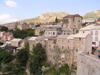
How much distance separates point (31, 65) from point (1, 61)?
15.6 metres

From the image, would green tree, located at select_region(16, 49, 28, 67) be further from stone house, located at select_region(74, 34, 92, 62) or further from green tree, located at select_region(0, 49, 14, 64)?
stone house, located at select_region(74, 34, 92, 62)

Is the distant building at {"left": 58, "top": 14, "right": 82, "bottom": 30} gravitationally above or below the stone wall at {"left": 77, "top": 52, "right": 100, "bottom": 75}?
above

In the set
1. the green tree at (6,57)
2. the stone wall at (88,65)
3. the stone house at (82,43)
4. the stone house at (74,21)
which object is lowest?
the green tree at (6,57)

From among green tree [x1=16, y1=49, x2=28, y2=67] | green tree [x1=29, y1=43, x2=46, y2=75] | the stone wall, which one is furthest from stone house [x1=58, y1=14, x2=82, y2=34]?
the stone wall

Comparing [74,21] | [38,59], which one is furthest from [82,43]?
[74,21]

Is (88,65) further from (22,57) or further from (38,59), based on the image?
(22,57)

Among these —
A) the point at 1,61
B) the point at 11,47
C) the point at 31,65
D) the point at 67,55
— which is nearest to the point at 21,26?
the point at 11,47

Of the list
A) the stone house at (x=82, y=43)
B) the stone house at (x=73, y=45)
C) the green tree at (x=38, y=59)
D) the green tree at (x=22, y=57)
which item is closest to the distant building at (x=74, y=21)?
the stone house at (x=73, y=45)

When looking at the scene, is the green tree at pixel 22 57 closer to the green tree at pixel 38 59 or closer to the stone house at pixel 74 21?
the green tree at pixel 38 59

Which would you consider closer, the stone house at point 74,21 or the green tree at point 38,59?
the green tree at point 38,59

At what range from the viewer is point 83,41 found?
66.8 ft

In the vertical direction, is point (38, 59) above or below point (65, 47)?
below

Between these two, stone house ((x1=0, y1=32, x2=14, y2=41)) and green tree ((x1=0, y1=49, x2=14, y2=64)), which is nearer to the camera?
green tree ((x1=0, y1=49, x2=14, y2=64))

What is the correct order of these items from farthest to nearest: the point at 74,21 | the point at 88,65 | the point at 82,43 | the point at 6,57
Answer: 1. the point at 74,21
2. the point at 6,57
3. the point at 82,43
4. the point at 88,65
